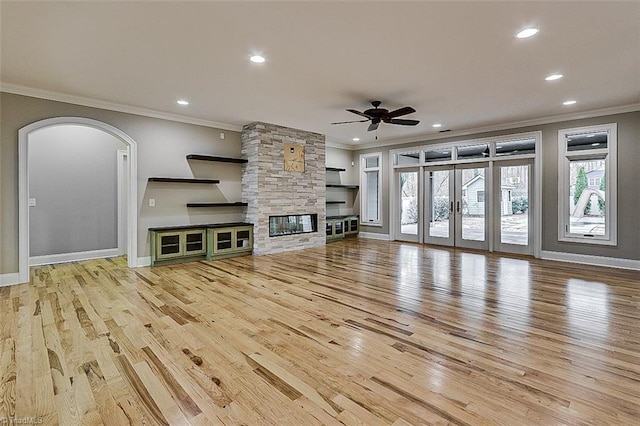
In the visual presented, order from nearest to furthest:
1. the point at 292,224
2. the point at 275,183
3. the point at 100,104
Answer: the point at 100,104, the point at 275,183, the point at 292,224

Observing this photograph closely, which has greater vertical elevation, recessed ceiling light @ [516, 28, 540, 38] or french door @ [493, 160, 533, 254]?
recessed ceiling light @ [516, 28, 540, 38]

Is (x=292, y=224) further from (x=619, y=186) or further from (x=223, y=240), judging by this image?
(x=619, y=186)

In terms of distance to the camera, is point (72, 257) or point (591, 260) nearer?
point (591, 260)

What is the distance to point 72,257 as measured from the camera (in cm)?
634

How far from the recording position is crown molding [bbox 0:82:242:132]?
4.72 meters

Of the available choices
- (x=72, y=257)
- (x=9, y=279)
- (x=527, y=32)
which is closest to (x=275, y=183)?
(x=72, y=257)

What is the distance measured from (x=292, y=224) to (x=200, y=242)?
225cm

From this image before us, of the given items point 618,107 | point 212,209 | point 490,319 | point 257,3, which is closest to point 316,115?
point 212,209

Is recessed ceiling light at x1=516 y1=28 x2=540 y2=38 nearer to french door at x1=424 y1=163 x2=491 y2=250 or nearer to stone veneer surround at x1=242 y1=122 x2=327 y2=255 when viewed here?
french door at x1=424 y1=163 x2=491 y2=250

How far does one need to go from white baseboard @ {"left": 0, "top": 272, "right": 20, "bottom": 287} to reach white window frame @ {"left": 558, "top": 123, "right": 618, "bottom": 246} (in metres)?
9.36

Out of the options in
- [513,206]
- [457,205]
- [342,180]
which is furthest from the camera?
[342,180]

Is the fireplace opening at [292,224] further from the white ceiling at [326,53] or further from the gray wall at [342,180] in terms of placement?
the white ceiling at [326,53]

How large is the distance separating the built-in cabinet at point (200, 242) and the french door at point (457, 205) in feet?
15.6

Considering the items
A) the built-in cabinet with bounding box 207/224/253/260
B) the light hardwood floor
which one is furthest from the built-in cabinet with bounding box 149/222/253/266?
the light hardwood floor
